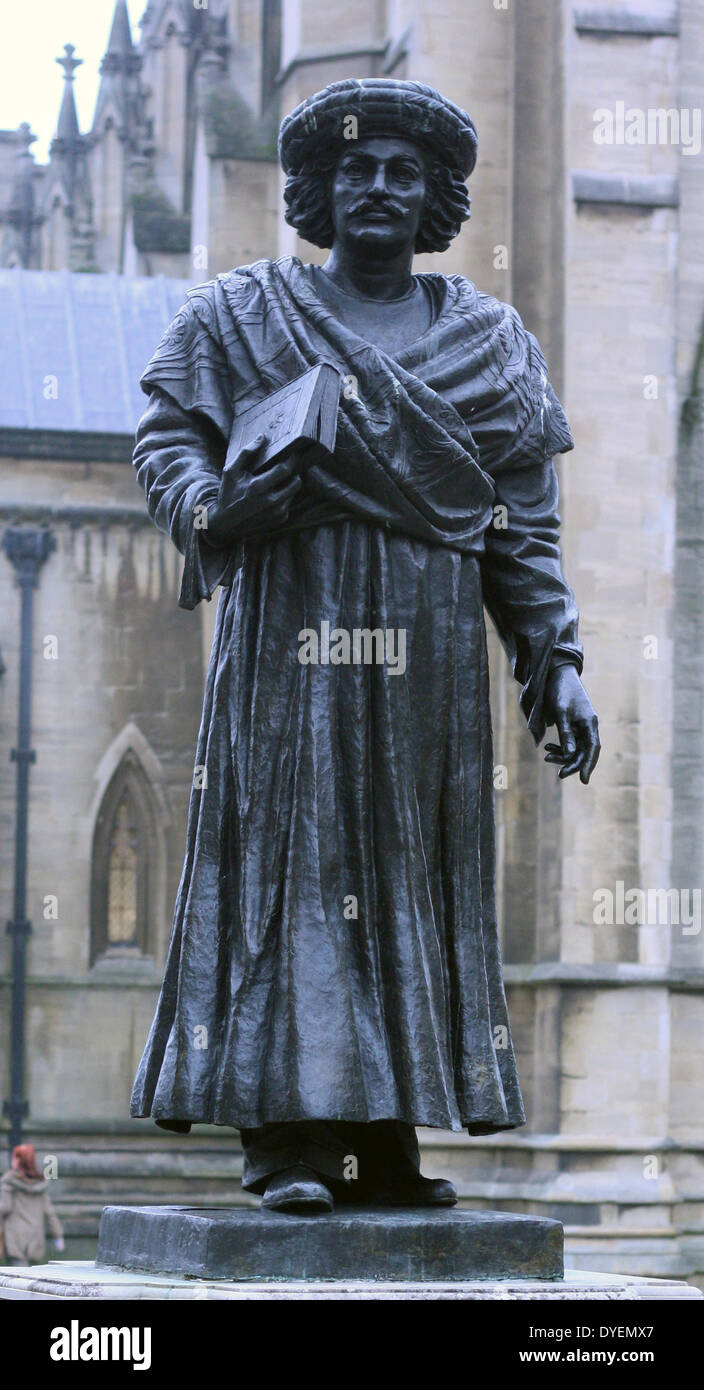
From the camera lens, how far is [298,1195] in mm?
5410

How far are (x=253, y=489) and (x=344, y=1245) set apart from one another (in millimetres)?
1543

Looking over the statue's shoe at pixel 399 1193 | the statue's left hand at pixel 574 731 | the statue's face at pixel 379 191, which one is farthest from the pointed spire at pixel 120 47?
the statue's shoe at pixel 399 1193

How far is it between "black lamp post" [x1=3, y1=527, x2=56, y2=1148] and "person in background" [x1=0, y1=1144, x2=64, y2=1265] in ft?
16.3

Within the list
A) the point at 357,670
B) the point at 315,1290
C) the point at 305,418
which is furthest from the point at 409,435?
the point at 315,1290

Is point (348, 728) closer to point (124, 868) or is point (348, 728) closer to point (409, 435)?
point (409, 435)

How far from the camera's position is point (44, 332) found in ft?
95.0

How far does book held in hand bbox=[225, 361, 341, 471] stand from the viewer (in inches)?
220

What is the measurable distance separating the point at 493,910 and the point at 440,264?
16.6 meters

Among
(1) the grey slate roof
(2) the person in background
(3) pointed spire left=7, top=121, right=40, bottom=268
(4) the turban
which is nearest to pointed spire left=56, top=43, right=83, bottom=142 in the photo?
(3) pointed spire left=7, top=121, right=40, bottom=268

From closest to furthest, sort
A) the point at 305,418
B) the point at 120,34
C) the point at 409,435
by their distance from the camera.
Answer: the point at 305,418 → the point at 409,435 → the point at 120,34

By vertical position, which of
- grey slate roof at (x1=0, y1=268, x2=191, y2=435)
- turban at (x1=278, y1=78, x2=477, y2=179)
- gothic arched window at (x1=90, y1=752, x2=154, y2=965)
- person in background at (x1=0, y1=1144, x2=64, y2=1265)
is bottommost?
person in background at (x1=0, y1=1144, x2=64, y2=1265)

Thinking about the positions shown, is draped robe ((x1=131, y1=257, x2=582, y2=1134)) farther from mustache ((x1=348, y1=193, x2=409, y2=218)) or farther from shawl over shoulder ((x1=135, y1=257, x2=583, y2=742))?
mustache ((x1=348, y1=193, x2=409, y2=218))

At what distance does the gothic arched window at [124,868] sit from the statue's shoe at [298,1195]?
66.7 feet

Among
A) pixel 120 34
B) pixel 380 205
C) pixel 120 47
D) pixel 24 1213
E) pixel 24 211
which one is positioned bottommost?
pixel 24 1213
